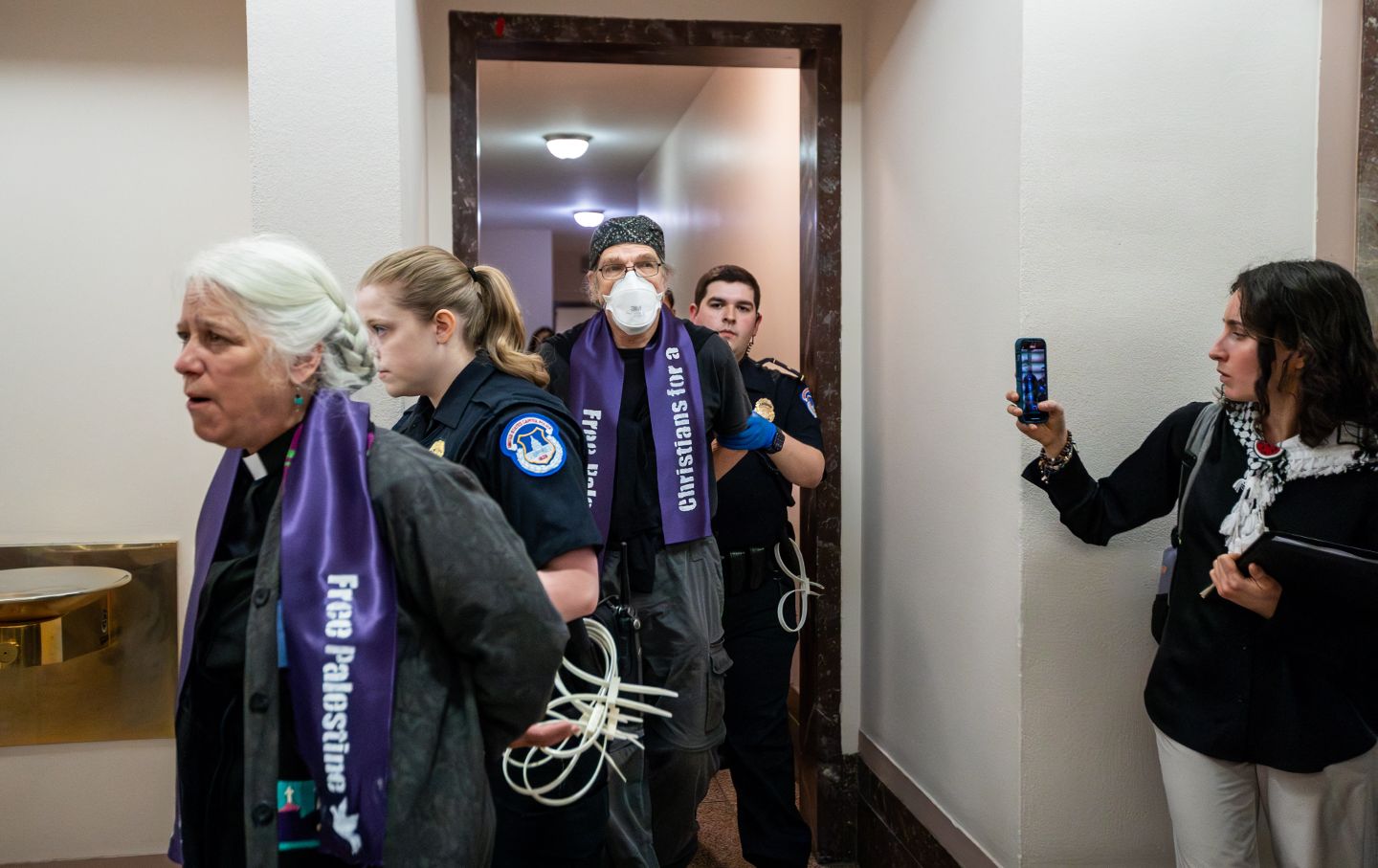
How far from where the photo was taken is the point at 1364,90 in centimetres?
198

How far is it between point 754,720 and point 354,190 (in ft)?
5.07

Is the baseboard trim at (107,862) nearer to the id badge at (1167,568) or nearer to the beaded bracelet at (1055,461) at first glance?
the beaded bracelet at (1055,461)

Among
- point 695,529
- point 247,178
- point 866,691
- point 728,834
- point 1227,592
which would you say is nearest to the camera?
point 1227,592

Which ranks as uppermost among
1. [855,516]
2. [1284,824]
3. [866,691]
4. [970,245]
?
[970,245]

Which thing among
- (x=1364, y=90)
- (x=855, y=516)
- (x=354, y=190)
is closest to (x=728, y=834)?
(x=855, y=516)

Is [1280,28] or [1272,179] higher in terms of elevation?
[1280,28]

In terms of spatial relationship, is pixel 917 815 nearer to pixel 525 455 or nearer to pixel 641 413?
pixel 641 413

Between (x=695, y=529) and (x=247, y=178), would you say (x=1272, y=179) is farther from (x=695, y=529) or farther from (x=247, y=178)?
(x=247, y=178)

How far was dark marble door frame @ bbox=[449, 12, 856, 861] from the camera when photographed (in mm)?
2838

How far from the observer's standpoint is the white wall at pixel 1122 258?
6.52ft

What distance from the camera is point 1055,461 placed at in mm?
1915

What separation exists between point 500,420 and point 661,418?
2.42 feet

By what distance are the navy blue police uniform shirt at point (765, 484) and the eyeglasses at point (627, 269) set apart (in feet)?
2.06

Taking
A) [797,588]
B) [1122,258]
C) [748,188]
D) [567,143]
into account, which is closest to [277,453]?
[1122,258]
